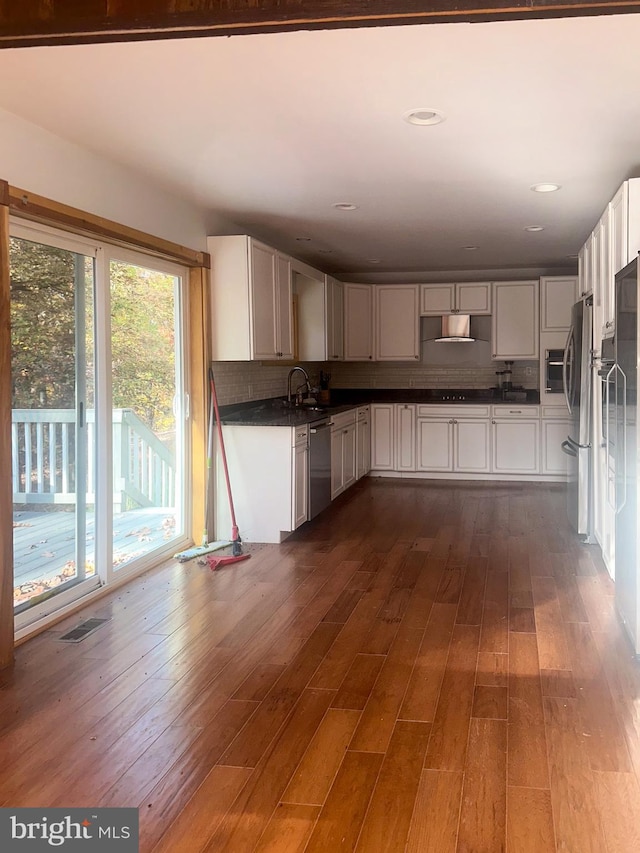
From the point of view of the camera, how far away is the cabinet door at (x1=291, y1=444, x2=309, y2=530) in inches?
215

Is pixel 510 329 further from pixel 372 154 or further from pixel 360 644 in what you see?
pixel 360 644

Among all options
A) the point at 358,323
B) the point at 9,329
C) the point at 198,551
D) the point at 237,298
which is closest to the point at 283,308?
the point at 237,298

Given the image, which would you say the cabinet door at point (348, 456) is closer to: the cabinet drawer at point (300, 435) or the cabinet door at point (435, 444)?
the cabinet door at point (435, 444)

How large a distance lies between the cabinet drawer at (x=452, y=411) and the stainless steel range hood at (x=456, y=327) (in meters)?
0.79

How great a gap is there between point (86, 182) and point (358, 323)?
5.13m

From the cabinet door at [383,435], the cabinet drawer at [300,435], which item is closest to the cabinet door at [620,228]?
the cabinet drawer at [300,435]

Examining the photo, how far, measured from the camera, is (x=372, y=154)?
12.7 feet

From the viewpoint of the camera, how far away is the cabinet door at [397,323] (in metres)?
8.64

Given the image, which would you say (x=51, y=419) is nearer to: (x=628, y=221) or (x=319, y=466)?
(x=319, y=466)

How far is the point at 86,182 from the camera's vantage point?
12.6ft

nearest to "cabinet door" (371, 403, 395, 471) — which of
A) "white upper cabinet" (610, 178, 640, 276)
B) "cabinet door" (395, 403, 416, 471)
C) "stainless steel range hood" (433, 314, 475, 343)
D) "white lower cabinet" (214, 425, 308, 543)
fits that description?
"cabinet door" (395, 403, 416, 471)

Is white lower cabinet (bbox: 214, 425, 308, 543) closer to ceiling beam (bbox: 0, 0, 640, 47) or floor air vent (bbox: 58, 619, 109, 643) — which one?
floor air vent (bbox: 58, 619, 109, 643)

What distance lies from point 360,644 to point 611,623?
127 centimetres

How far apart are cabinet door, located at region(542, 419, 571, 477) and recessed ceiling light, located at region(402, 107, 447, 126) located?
5199mm
